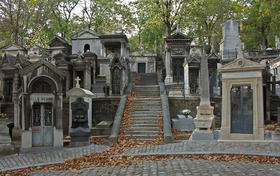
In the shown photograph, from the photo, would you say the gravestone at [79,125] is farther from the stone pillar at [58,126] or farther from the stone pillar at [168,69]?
the stone pillar at [168,69]

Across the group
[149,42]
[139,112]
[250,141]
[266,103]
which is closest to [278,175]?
[250,141]

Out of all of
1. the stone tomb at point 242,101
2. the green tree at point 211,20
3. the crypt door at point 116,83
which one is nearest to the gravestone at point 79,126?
the stone tomb at point 242,101

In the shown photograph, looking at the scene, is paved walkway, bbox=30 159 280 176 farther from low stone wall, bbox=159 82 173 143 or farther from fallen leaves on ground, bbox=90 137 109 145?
fallen leaves on ground, bbox=90 137 109 145

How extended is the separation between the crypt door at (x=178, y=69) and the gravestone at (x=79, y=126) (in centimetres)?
1352

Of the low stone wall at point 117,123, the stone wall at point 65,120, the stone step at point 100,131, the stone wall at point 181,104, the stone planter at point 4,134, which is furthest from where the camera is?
the stone wall at point 181,104

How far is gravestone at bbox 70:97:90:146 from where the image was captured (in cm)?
1091

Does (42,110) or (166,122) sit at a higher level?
(42,110)

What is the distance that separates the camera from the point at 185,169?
6.40 meters

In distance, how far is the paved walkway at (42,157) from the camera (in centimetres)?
841

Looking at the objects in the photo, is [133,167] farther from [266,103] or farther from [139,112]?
[266,103]

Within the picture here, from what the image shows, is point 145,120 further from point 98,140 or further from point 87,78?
point 87,78

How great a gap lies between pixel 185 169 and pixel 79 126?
6100 millimetres

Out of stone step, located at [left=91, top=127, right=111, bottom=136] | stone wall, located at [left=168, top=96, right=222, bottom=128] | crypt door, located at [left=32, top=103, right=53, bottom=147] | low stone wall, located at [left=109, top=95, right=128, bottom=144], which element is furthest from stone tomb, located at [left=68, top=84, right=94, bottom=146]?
stone wall, located at [left=168, top=96, right=222, bottom=128]

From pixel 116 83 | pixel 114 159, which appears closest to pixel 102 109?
pixel 116 83
